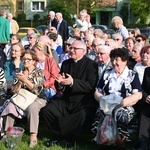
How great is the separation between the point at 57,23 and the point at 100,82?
7.30m

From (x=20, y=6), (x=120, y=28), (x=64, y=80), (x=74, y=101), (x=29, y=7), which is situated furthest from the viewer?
(x=20, y=6)

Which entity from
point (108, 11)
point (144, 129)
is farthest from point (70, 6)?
point (144, 129)

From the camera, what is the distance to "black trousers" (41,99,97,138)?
630 cm

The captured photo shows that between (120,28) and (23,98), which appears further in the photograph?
(120,28)

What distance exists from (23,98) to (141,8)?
2105 inches

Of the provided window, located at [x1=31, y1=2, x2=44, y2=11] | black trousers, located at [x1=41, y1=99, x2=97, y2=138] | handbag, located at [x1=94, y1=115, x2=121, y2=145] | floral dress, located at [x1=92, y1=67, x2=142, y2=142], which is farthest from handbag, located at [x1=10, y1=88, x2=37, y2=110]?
window, located at [x1=31, y1=2, x2=44, y2=11]

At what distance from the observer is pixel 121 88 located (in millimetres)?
6195

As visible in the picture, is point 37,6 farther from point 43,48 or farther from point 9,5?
point 43,48

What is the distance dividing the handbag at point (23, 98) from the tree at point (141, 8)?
171ft

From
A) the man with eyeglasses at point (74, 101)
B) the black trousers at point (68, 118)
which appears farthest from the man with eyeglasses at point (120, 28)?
the black trousers at point (68, 118)

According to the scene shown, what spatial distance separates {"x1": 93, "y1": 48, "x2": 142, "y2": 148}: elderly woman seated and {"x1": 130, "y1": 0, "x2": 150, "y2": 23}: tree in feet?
172

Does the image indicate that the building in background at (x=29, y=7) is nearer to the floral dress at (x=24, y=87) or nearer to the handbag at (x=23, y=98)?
the floral dress at (x=24, y=87)

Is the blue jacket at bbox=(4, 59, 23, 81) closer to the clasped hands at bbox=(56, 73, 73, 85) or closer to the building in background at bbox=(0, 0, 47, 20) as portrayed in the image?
the clasped hands at bbox=(56, 73, 73, 85)

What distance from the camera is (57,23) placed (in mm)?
13414
